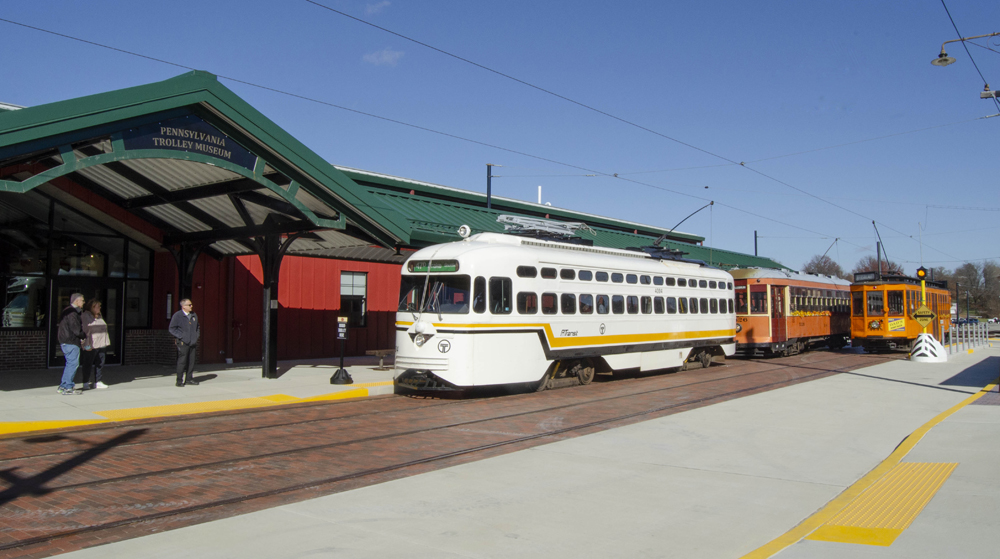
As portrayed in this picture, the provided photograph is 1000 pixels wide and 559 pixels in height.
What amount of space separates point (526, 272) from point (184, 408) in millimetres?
6986

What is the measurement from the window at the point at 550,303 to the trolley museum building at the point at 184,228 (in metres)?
3.58

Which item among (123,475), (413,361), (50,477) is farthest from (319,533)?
(413,361)

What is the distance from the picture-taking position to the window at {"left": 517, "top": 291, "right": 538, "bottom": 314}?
1488 centimetres

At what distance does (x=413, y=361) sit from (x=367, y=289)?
382 inches

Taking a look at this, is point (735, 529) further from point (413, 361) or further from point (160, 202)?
point (160, 202)

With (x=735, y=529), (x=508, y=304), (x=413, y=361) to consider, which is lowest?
(x=735, y=529)

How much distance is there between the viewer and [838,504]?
6.97 meters

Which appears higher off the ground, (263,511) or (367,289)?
(367,289)

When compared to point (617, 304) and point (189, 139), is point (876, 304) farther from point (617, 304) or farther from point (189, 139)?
point (189, 139)

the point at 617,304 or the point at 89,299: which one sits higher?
the point at 89,299

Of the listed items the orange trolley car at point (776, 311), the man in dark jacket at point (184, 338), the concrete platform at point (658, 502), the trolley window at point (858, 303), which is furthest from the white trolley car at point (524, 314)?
the trolley window at point (858, 303)

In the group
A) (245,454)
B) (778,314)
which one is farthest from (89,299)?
(778,314)

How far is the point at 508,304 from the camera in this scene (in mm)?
14648

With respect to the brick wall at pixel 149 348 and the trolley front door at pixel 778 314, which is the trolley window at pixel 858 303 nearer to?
the trolley front door at pixel 778 314
